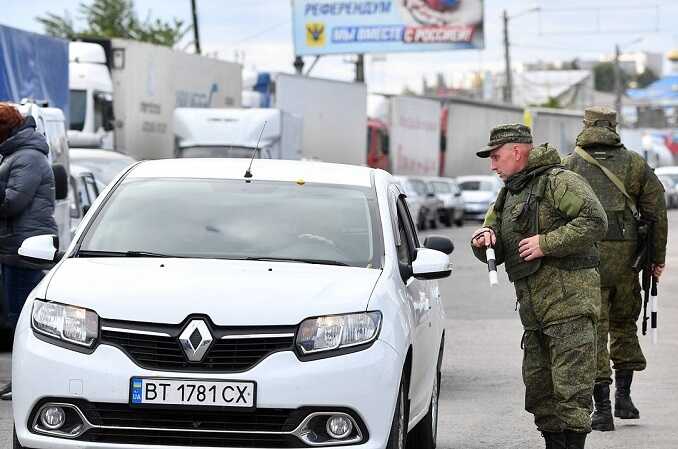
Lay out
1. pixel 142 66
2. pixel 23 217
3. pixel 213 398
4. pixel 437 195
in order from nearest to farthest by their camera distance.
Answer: pixel 213 398, pixel 23 217, pixel 142 66, pixel 437 195

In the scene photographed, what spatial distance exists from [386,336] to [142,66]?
25797 millimetres

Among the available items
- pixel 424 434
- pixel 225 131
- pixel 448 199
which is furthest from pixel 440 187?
pixel 424 434

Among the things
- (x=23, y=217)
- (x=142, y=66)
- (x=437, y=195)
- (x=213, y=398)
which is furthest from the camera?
(x=437, y=195)

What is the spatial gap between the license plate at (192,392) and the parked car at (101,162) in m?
13.6

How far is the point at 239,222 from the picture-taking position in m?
7.38

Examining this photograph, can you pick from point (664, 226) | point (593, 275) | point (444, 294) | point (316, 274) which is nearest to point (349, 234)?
point (316, 274)

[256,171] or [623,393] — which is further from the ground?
[256,171]

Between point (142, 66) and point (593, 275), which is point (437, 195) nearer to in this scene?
point (142, 66)

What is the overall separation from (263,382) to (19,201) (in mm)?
4584

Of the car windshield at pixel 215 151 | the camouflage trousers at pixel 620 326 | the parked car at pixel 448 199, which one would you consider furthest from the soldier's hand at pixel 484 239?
the parked car at pixel 448 199

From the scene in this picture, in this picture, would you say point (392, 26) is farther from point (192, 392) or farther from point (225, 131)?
point (192, 392)

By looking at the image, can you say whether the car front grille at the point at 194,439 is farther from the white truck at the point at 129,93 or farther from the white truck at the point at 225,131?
the white truck at the point at 225,131

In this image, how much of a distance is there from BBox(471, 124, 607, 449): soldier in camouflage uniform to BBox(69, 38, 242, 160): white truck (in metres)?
21.6

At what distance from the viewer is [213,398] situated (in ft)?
20.5
